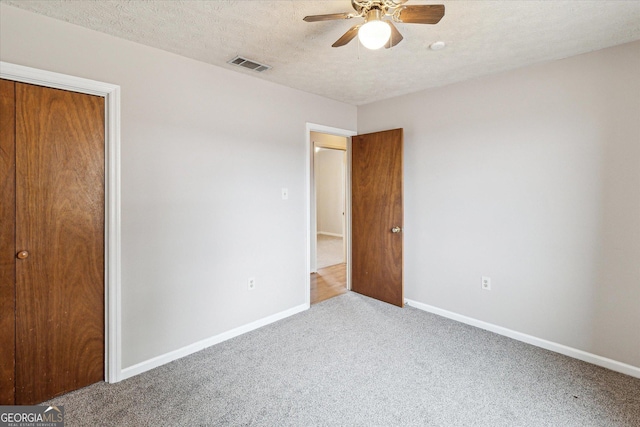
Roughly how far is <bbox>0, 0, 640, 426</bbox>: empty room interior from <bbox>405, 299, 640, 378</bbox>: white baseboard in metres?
0.02

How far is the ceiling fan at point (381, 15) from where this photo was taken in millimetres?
1484

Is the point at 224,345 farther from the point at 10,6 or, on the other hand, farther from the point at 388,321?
the point at 10,6

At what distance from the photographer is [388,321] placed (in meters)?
3.21

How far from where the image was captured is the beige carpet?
19.0 ft

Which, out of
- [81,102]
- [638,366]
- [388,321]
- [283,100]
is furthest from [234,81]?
[638,366]

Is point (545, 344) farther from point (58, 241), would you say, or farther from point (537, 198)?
point (58, 241)

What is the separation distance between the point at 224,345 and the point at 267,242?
3.32 ft

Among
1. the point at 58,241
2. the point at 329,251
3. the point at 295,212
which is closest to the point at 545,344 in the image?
the point at 295,212

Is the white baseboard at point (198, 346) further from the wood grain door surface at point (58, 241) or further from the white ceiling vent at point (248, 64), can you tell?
the white ceiling vent at point (248, 64)

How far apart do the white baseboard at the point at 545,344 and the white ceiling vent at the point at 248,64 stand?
9.72ft

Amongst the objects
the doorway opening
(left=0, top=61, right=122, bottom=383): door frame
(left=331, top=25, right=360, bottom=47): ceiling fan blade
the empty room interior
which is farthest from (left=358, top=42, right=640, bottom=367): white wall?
(left=0, top=61, right=122, bottom=383): door frame

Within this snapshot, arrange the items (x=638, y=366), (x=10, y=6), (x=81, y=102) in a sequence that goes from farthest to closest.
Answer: (x=638, y=366)
(x=81, y=102)
(x=10, y=6)

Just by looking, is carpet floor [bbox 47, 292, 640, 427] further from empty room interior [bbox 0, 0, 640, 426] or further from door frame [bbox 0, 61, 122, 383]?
door frame [bbox 0, 61, 122, 383]

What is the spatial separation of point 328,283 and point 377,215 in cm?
137
